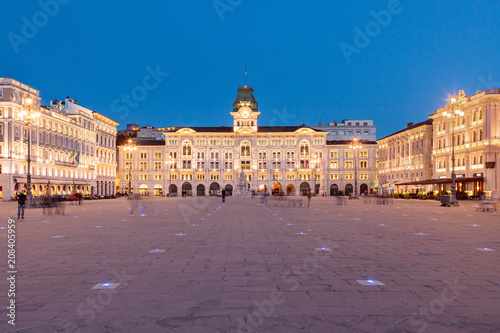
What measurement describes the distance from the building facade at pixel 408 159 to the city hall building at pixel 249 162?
435 inches

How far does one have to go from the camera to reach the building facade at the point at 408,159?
252 ft

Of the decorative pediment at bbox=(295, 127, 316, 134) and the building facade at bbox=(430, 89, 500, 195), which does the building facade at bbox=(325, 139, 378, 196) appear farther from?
the building facade at bbox=(430, 89, 500, 195)

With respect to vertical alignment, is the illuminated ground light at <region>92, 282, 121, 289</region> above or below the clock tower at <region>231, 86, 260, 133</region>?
below

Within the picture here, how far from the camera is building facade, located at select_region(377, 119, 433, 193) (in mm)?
76938

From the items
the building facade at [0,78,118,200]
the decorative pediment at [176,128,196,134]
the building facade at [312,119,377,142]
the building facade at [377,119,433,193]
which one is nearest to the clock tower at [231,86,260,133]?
the decorative pediment at [176,128,196,134]

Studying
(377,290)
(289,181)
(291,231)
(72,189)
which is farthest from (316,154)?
(377,290)

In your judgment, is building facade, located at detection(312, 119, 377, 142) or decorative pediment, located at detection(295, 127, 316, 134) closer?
decorative pediment, located at detection(295, 127, 316, 134)

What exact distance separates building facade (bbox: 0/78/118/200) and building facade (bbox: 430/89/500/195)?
56.6m

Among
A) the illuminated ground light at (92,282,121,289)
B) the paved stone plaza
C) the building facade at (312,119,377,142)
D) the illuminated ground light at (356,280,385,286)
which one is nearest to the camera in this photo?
the paved stone plaza

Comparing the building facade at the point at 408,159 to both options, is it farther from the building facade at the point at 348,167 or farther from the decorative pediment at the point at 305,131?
the decorative pediment at the point at 305,131

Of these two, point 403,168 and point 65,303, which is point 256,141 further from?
point 65,303

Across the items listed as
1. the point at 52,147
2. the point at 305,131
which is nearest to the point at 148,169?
the point at 52,147

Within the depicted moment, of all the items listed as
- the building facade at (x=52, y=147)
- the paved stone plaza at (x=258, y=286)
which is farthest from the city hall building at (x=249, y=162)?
the paved stone plaza at (x=258, y=286)

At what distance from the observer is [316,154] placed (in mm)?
106625
